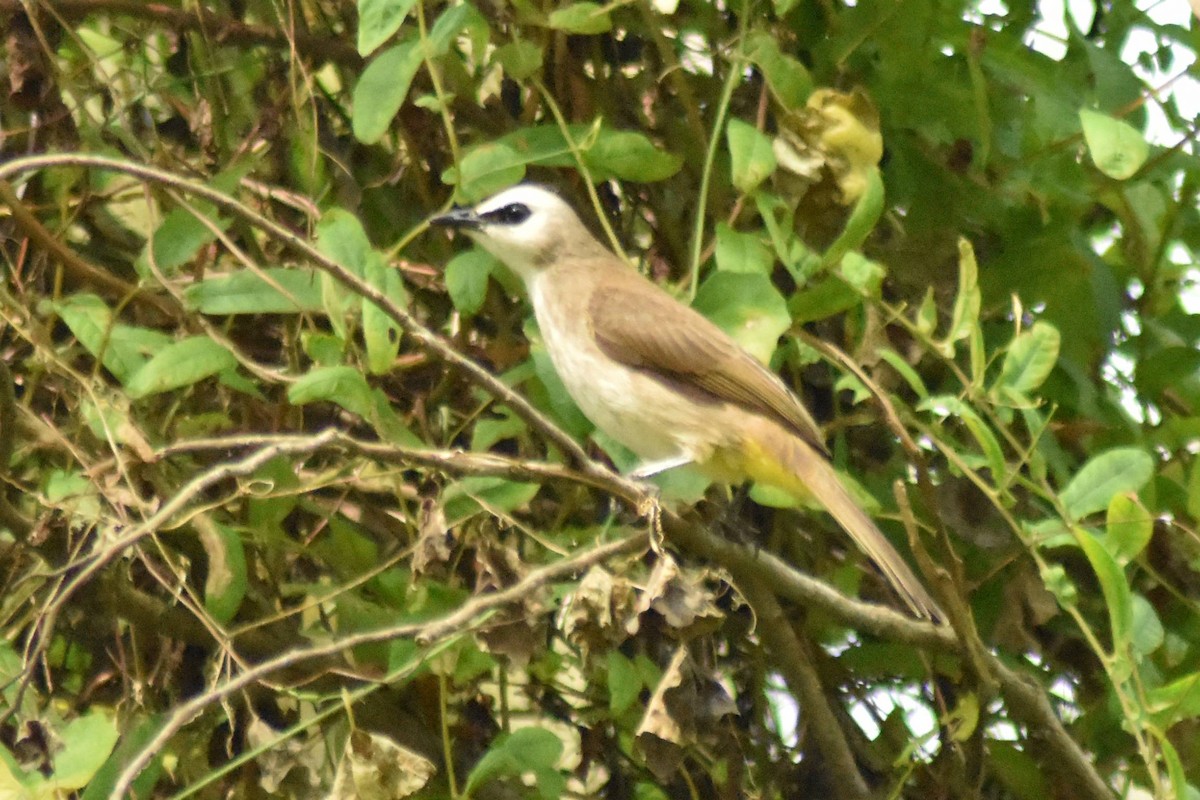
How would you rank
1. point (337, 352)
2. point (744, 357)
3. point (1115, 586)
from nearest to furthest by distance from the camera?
point (1115, 586) → point (337, 352) → point (744, 357)

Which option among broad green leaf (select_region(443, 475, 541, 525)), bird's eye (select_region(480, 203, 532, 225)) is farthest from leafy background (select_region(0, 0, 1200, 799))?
bird's eye (select_region(480, 203, 532, 225))

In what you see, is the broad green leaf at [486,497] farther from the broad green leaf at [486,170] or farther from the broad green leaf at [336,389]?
the broad green leaf at [486,170]

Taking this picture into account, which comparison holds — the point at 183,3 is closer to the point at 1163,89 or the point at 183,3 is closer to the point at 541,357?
the point at 541,357

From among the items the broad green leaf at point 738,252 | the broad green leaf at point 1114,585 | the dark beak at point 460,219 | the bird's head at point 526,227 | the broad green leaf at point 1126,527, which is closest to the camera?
the broad green leaf at point 1114,585

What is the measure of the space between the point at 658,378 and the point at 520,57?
624 mm

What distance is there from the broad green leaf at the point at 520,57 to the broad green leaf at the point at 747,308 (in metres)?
0.52

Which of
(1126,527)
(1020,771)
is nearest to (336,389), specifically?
Result: (1126,527)

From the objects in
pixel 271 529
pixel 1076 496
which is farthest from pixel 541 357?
pixel 1076 496

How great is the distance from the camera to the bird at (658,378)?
8.43ft

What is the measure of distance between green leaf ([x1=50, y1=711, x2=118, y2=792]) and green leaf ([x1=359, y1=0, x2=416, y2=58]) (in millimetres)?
953

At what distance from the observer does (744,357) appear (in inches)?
103

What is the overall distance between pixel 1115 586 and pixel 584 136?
1.05m

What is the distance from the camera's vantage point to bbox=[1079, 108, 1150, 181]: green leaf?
2.05 meters

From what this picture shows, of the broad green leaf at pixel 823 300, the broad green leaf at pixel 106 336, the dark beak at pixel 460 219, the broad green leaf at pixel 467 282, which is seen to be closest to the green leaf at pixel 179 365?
the broad green leaf at pixel 106 336
